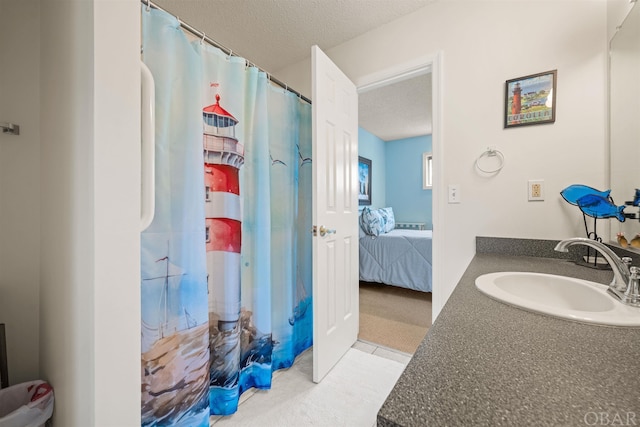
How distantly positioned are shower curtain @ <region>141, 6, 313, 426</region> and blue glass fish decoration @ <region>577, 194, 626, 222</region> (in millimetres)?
1535

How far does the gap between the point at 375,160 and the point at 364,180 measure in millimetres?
714

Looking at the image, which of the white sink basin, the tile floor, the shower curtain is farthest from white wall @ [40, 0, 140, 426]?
the white sink basin

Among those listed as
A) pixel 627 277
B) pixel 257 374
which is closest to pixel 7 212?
pixel 257 374

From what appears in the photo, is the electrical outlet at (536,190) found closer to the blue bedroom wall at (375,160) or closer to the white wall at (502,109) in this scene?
the white wall at (502,109)

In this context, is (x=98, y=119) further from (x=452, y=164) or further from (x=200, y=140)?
(x=452, y=164)

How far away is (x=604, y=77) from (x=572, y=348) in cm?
151

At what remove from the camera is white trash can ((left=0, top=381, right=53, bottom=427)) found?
2.56 feet

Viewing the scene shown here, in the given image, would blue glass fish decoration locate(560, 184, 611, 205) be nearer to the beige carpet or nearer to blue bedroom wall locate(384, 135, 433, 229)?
the beige carpet

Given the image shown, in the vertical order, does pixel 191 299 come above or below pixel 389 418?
below

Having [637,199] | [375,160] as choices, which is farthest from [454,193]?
[375,160]

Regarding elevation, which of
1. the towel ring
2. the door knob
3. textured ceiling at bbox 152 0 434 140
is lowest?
the door knob

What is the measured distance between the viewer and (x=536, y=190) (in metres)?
1.36

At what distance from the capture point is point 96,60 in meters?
0.67

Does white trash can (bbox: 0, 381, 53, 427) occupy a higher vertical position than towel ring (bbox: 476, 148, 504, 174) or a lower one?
lower
